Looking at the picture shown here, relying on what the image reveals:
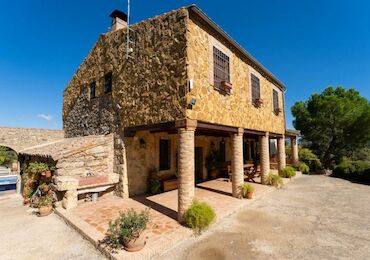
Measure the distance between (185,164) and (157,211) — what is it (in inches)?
91.8

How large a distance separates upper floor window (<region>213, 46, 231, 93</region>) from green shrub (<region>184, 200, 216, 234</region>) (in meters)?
4.45

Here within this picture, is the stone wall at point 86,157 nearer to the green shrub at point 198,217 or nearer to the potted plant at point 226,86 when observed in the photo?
the green shrub at point 198,217

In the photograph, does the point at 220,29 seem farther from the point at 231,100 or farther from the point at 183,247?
the point at 183,247

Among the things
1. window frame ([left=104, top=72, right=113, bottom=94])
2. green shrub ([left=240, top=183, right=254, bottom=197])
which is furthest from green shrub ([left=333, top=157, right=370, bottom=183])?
window frame ([left=104, top=72, right=113, bottom=94])

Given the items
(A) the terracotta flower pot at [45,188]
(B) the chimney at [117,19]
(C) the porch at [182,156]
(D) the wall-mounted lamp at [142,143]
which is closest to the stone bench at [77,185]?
(A) the terracotta flower pot at [45,188]

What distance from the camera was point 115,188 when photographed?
9.49m

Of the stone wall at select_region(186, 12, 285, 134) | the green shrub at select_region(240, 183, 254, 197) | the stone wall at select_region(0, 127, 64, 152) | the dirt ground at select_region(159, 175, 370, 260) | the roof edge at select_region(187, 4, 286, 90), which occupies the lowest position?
the dirt ground at select_region(159, 175, 370, 260)

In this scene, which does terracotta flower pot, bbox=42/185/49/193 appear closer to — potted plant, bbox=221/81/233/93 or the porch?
the porch

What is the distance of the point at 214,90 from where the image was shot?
784 cm

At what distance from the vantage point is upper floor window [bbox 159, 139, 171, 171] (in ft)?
35.9

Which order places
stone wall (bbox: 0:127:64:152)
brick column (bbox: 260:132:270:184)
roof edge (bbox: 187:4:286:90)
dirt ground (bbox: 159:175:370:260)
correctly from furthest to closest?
1. stone wall (bbox: 0:127:64:152)
2. brick column (bbox: 260:132:270:184)
3. roof edge (bbox: 187:4:286:90)
4. dirt ground (bbox: 159:175:370:260)

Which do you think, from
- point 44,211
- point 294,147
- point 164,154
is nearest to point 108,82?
point 164,154

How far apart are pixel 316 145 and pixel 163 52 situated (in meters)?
21.6

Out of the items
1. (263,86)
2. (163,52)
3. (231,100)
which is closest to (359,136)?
(263,86)
